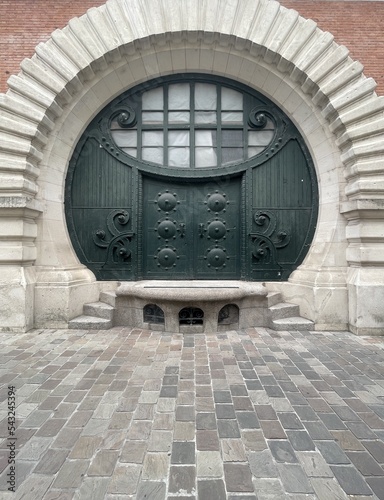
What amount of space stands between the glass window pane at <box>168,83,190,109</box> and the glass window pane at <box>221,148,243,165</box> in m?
1.35

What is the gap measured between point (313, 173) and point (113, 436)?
227 inches

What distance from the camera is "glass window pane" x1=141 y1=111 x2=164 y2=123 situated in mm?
6316

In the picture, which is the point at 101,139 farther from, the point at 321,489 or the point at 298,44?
the point at 321,489

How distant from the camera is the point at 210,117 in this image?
6.33m

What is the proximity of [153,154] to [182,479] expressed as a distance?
5.74 m

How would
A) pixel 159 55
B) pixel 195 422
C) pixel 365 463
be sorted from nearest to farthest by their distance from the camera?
pixel 365 463 < pixel 195 422 < pixel 159 55

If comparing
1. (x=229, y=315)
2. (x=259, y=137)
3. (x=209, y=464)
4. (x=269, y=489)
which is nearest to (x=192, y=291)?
(x=229, y=315)

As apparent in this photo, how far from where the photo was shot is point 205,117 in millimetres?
6336

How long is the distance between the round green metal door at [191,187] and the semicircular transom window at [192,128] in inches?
0.8

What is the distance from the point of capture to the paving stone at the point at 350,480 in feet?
5.97

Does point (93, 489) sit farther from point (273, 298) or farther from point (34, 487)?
point (273, 298)

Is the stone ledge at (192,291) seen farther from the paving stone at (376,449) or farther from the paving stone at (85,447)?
the paving stone at (376,449)

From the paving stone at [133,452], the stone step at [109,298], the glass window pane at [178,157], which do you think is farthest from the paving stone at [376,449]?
the glass window pane at [178,157]

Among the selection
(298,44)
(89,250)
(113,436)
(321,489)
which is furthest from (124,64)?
(321,489)
